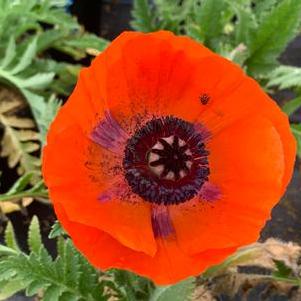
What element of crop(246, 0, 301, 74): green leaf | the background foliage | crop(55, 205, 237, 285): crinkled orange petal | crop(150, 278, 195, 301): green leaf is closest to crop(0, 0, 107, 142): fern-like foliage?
the background foliage

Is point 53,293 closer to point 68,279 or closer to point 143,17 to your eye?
point 68,279

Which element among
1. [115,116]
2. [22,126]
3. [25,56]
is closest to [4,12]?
[25,56]

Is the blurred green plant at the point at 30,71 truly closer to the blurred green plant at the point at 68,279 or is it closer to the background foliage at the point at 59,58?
the background foliage at the point at 59,58

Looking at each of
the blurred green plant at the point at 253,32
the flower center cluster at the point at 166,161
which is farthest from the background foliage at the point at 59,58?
the flower center cluster at the point at 166,161

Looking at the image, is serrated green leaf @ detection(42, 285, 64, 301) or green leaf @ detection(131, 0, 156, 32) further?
green leaf @ detection(131, 0, 156, 32)

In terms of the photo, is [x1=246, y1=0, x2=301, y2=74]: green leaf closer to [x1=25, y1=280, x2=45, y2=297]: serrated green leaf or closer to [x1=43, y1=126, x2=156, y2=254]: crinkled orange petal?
[x1=43, y1=126, x2=156, y2=254]: crinkled orange petal

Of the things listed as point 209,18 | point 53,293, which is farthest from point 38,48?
point 53,293

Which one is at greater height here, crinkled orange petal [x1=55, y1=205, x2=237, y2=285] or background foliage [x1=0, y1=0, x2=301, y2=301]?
crinkled orange petal [x1=55, y1=205, x2=237, y2=285]

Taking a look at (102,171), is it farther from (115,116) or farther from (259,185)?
(259,185)
